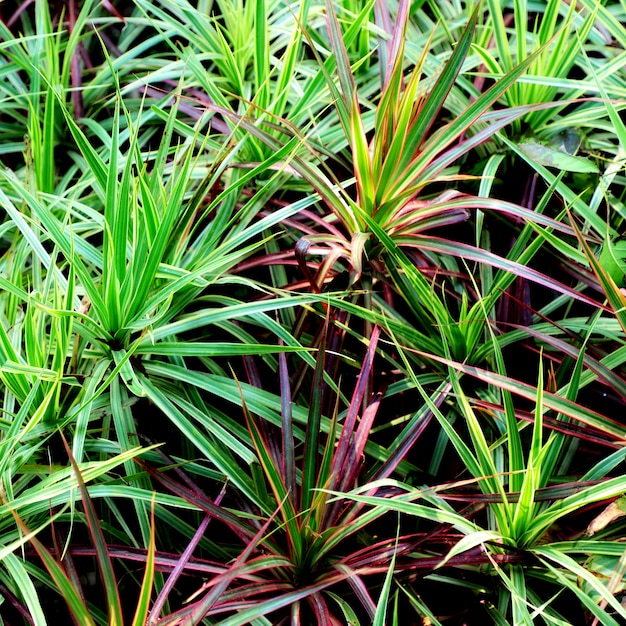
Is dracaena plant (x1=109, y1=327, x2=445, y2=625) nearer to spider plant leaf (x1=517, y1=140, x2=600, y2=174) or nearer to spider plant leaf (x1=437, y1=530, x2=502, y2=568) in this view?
spider plant leaf (x1=437, y1=530, x2=502, y2=568)

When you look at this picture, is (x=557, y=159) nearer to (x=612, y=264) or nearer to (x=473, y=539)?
(x=612, y=264)

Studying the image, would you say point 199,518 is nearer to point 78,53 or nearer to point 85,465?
point 85,465

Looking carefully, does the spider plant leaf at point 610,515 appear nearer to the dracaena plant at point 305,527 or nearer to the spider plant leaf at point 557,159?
the dracaena plant at point 305,527

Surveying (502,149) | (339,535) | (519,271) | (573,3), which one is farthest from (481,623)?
(573,3)

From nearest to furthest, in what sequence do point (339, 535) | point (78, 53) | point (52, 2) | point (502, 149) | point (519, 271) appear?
point (339, 535) < point (519, 271) < point (502, 149) < point (78, 53) < point (52, 2)

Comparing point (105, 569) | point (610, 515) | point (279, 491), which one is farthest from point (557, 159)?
point (105, 569)

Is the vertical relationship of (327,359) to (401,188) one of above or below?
below

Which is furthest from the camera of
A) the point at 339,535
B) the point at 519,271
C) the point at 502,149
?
the point at 502,149
